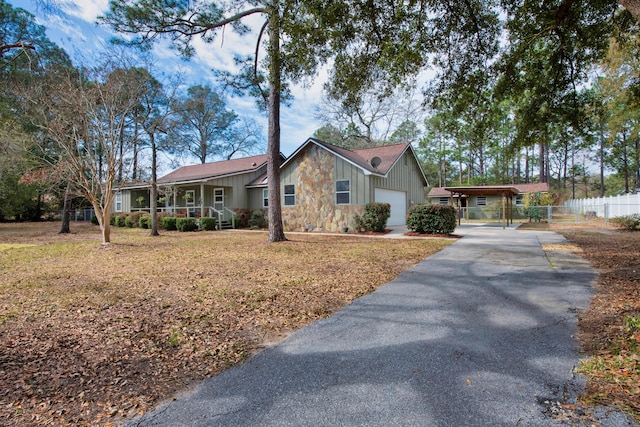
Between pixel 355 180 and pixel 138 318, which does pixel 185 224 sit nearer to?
pixel 355 180

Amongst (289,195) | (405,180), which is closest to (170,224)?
(289,195)

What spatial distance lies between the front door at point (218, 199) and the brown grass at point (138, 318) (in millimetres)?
12801

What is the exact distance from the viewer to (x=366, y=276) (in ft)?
19.6

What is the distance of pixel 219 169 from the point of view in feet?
80.1

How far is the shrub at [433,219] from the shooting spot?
12828 mm

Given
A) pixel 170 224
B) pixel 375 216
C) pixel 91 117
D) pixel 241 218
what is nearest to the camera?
pixel 91 117

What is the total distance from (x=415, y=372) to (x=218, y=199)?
66.6 feet

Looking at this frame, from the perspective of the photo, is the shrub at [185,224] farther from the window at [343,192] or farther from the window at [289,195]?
the window at [343,192]

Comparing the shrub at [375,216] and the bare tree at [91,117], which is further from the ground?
the bare tree at [91,117]

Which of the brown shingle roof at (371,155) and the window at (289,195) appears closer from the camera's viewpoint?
the brown shingle roof at (371,155)

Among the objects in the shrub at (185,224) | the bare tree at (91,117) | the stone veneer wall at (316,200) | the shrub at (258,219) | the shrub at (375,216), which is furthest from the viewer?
the shrub at (258,219)

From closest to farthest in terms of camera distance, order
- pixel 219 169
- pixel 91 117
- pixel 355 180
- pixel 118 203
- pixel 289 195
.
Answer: pixel 91 117
pixel 355 180
pixel 289 195
pixel 219 169
pixel 118 203

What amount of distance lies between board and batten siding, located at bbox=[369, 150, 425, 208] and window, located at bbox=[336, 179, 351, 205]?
44.6 inches

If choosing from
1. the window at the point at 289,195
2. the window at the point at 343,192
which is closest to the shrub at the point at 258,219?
the window at the point at 289,195
